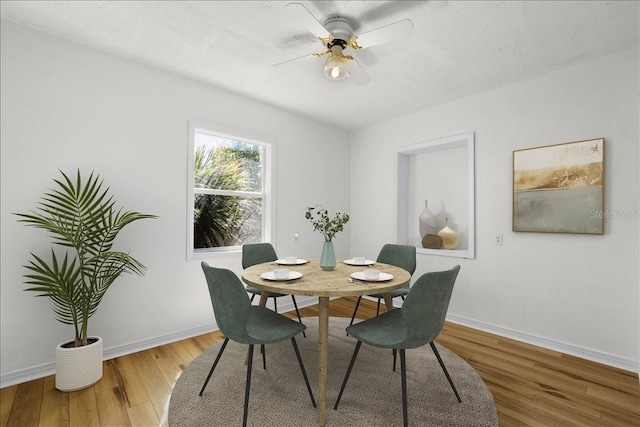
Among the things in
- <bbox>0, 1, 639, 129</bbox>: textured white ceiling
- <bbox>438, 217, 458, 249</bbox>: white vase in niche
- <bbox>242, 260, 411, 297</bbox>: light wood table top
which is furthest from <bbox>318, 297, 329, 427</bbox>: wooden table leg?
<bbox>438, 217, 458, 249</bbox>: white vase in niche

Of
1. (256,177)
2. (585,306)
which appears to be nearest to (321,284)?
(256,177)

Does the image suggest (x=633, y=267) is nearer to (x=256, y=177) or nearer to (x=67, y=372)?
(x=256, y=177)

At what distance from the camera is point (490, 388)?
2.12 meters

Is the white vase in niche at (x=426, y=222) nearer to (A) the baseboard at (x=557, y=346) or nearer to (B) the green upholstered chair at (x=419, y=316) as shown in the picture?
(A) the baseboard at (x=557, y=346)

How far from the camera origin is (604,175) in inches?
99.8

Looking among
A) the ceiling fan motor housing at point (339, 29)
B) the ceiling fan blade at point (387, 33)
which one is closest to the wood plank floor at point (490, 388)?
the ceiling fan blade at point (387, 33)

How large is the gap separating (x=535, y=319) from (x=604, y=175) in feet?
4.74

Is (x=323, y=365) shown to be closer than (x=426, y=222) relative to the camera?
Yes

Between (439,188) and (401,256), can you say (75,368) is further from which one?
(439,188)

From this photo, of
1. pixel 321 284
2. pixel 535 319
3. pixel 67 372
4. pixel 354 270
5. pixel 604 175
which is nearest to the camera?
pixel 321 284

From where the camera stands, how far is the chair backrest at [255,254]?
2.96 metres

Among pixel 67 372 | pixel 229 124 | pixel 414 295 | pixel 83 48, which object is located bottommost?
pixel 67 372

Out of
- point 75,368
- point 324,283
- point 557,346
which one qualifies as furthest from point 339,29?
point 557,346

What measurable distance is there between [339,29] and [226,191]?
207 centimetres
